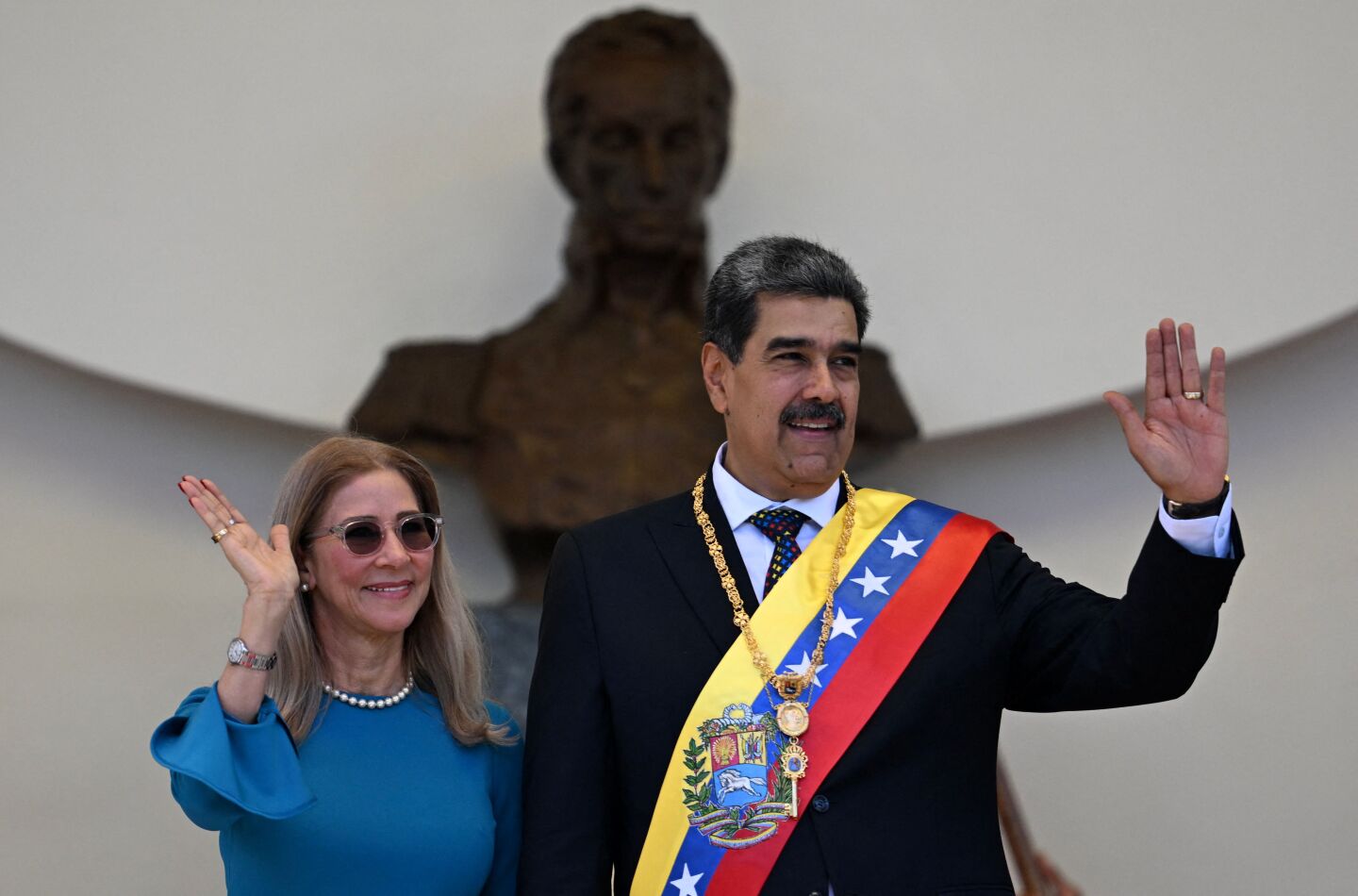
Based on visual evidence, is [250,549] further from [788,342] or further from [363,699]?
[788,342]

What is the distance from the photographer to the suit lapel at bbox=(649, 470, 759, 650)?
105 inches

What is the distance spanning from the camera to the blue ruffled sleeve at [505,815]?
275 centimetres

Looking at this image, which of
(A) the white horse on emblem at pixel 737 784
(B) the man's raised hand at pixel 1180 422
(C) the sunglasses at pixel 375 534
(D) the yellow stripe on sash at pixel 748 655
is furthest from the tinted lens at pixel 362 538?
(B) the man's raised hand at pixel 1180 422

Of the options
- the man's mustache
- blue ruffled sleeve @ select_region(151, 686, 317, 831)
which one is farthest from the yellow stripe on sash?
blue ruffled sleeve @ select_region(151, 686, 317, 831)

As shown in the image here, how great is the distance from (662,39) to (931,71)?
3.66 feet

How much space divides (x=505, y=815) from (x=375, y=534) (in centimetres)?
44

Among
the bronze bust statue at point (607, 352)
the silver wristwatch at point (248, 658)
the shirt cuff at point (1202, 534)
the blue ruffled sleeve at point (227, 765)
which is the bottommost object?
the blue ruffled sleeve at point (227, 765)

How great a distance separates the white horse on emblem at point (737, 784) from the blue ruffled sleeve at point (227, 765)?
0.52 meters

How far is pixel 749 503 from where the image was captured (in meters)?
2.76

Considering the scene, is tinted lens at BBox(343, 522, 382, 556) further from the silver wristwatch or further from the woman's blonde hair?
the silver wristwatch

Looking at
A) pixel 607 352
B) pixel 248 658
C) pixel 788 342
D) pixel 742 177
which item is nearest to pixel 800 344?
pixel 788 342

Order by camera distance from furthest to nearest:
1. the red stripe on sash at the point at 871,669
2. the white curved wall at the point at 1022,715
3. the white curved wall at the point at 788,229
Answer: the white curved wall at the point at 788,229
the white curved wall at the point at 1022,715
the red stripe on sash at the point at 871,669

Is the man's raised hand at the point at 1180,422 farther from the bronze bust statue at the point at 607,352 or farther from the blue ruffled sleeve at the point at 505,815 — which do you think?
the bronze bust statue at the point at 607,352

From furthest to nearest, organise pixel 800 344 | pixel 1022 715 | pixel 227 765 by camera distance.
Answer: pixel 1022 715
pixel 800 344
pixel 227 765
